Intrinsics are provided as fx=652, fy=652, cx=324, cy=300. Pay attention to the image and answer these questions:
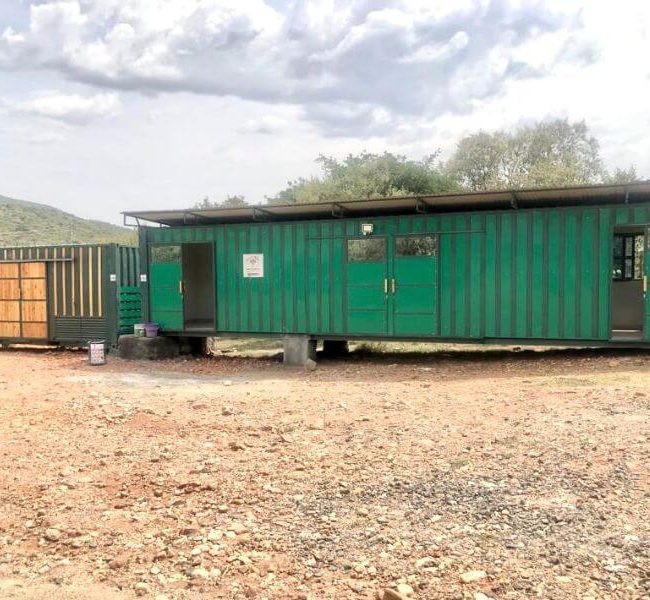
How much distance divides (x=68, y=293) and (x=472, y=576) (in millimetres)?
13744

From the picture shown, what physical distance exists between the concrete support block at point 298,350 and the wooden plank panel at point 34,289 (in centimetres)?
655

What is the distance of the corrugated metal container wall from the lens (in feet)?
35.8

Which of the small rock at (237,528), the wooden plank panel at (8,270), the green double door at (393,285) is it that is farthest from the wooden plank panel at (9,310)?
the small rock at (237,528)

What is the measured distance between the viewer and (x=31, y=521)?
4426 mm

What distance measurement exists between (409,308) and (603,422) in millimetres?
5924

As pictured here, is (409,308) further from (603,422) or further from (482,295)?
(603,422)

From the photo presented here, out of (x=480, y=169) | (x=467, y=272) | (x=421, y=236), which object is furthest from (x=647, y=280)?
(x=480, y=169)

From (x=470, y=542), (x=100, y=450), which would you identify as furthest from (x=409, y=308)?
(x=470, y=542)

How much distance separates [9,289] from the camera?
16000 millimetres

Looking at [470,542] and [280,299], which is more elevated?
[280,299]

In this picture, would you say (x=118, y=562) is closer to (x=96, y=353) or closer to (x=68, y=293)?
(x=96, y=353)

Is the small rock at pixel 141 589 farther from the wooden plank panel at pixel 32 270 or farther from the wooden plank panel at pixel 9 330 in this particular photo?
the wooden plank panel at pixel 9 330

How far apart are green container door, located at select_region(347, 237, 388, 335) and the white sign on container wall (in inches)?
74.3

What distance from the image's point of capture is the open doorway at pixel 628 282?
38.2 ft
